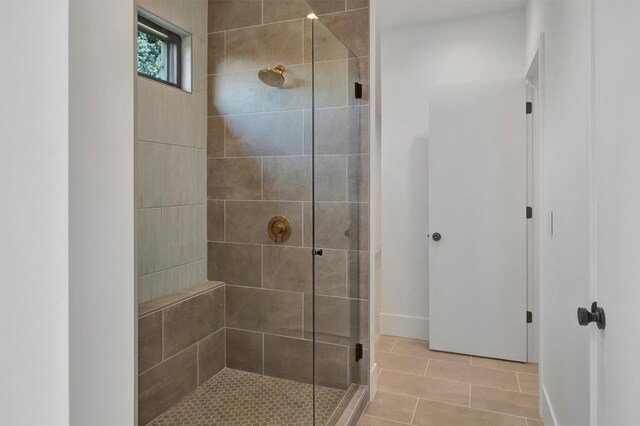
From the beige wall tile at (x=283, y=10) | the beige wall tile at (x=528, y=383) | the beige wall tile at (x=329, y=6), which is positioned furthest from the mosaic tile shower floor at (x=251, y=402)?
the beige wall tile at (x=329, y=6)

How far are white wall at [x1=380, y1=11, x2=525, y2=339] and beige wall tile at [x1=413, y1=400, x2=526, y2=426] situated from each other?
114cm

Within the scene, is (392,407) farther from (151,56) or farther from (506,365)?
(151,56)

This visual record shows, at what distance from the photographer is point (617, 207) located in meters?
1.01

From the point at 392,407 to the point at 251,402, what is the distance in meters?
0.97

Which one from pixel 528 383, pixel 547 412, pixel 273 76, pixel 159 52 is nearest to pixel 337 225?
pixel 273 76

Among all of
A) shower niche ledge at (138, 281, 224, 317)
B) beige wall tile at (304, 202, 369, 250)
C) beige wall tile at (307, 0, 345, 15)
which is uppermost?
beige wall tile at (307, 0, 345, 15)

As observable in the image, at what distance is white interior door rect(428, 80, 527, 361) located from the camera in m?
3.01

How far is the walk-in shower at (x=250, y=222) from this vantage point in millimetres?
1345

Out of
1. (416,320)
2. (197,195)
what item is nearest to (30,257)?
(197,195)

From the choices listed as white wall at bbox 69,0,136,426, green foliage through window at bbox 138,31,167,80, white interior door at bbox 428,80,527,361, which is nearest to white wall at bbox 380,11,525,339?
white interior door at bbox 428,80,527,361

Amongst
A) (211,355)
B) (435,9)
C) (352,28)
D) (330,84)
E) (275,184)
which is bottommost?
(211,355)

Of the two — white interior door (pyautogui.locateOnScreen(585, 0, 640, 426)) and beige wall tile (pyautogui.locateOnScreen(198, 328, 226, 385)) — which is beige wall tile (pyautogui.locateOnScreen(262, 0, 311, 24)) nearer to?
white interior door (pyautogui.locateOnScreen(585, 0, 640, 426))

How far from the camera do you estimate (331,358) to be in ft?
6.85

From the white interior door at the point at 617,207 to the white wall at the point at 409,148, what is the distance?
2.24 metres
